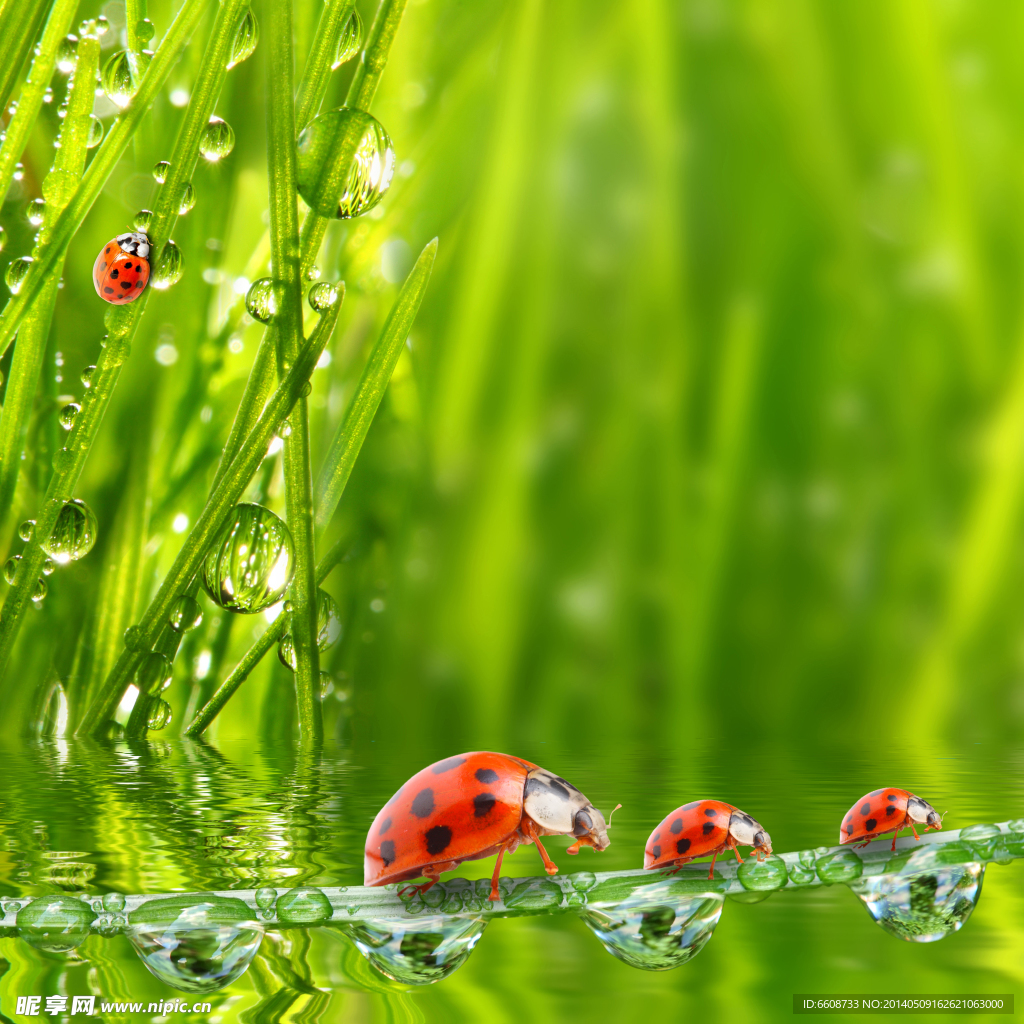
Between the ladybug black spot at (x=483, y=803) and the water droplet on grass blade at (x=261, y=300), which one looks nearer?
the ladybug black spot at (x=483, y=803)

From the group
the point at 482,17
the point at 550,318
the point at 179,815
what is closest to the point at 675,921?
the point at 179,815

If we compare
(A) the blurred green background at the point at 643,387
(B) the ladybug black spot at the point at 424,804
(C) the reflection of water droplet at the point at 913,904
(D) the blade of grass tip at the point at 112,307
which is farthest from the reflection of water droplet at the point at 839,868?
(D) the blade of grass tip at the point at 112,307

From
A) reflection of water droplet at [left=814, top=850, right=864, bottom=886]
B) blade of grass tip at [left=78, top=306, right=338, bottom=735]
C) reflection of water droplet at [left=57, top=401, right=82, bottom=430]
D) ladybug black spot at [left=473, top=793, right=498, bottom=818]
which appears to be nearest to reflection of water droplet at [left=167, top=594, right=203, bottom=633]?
blade of grass tip at [left=78, top=306, right=338, bottom=735]

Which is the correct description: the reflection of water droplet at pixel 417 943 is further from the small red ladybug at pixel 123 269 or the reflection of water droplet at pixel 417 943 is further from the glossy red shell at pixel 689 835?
the small red ladybug at pixel 123 269

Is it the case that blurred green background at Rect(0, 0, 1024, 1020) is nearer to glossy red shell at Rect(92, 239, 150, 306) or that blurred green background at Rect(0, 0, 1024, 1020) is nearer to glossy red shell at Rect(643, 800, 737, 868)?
glossy red shell at Rect(92, 239, 150, 306)

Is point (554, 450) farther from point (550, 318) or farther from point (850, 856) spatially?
point (850, 856)
